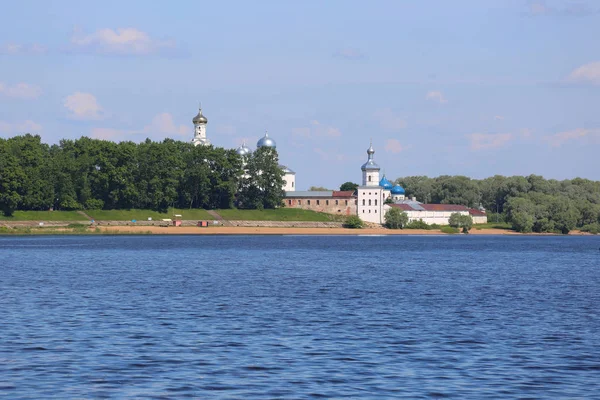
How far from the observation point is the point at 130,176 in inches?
5743

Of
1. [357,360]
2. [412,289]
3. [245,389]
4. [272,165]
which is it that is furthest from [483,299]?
[272,165]

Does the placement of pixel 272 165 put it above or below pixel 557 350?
above

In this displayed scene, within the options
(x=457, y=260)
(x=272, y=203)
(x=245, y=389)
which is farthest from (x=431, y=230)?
(x=245, y=389)

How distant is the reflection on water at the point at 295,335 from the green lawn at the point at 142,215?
86.4m

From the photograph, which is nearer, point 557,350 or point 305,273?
point 557,350

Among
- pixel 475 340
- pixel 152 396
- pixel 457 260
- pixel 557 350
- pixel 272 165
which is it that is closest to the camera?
pixel 152 396

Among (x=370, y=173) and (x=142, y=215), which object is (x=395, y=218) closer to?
(x=370, y=173)

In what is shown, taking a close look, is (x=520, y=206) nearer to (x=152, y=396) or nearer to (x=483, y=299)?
(x=483, y=299)

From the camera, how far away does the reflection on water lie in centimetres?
2080

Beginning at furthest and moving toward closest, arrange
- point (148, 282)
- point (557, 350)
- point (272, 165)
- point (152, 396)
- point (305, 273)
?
point (272, 165)
point (305, 273)
point (148, 282)
point (557, 350)
point (152, 396)

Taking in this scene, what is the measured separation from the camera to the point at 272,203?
165 metres

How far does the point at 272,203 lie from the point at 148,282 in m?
116

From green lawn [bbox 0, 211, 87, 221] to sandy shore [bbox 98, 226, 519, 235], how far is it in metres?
4.34

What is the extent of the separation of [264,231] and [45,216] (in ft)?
119
